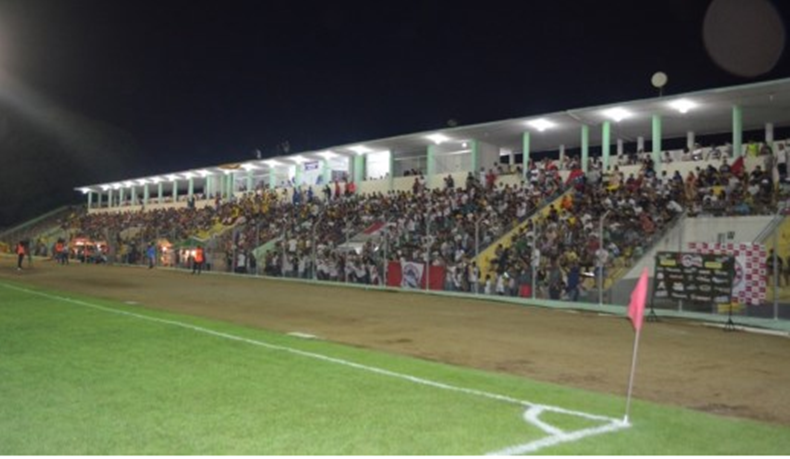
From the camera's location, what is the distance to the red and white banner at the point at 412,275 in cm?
2636

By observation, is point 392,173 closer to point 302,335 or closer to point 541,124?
point 541,124

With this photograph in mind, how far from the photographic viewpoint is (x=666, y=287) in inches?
664

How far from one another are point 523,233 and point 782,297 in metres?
9.86

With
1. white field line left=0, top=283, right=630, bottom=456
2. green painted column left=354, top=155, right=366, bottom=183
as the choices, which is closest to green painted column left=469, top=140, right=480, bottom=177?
green painted column left=354, top=155, right=366, bottom=183

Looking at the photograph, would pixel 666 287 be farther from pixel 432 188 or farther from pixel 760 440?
pixel 432 188

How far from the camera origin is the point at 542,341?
13.0 metres

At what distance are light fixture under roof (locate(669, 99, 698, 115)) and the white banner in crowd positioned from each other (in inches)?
520

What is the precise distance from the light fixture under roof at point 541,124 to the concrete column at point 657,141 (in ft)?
17.4

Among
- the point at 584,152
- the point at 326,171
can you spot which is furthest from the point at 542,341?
the point at 326,171

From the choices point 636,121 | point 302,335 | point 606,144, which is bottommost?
point 302,335

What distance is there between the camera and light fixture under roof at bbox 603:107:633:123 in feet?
99.9

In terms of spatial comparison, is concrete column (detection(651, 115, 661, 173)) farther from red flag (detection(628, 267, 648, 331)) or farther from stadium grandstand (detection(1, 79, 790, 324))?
red flag (detection(628, 267, 648, 331))

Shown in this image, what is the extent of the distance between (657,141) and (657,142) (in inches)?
2.0

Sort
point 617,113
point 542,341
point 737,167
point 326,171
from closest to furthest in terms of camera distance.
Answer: point 542,341
point 737,167
point 617,113
point 326,171
